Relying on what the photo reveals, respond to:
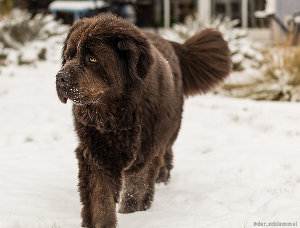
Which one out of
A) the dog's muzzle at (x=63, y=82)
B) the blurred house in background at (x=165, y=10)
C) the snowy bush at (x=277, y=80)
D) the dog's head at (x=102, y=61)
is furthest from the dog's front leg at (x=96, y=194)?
the blurred house in background at (x=165, y=10)

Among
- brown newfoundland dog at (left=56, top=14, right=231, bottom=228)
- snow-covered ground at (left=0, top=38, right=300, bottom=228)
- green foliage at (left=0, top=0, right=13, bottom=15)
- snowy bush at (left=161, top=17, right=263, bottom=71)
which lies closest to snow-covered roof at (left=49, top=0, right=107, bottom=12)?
green foliage at (left=0, top=0, right=13, bottom=15)

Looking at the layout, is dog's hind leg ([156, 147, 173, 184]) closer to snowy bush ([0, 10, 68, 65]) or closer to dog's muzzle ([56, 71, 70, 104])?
dog's muzzle ([56, 71, 70, 104])

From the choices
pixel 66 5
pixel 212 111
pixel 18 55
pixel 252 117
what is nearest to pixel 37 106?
pixel 212 111

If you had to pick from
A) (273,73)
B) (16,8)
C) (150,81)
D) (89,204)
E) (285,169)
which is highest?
(150,81)

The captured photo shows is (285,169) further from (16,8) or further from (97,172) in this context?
(16,8)

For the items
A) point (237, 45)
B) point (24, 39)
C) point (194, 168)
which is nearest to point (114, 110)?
point (194, 168)

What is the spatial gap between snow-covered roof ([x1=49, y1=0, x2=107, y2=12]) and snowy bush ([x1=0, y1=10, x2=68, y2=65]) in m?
4.16

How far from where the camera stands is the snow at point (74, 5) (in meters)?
19.5

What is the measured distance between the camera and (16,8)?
21.1 m

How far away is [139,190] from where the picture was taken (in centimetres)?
469

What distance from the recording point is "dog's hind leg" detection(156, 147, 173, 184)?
216 inches

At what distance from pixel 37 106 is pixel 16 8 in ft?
41.1

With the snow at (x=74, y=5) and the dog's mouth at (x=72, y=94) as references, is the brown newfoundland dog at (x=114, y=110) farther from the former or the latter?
the snow at (x=74, y=5)

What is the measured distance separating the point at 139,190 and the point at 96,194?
0.68 meters
